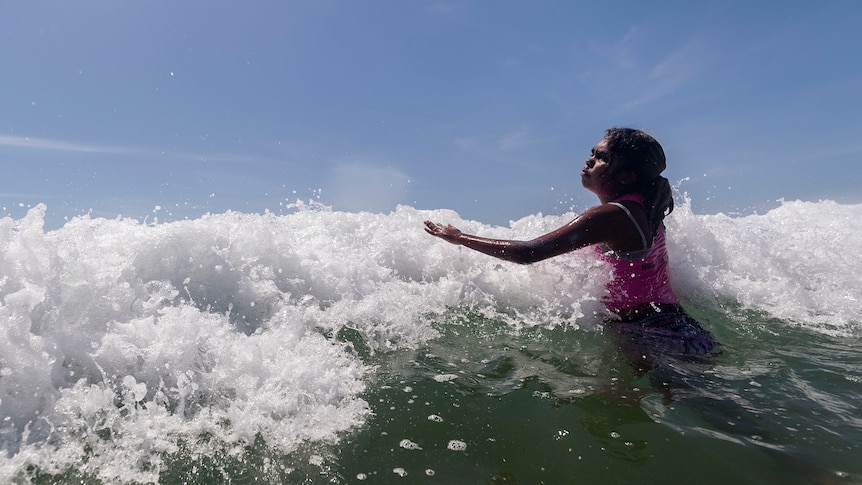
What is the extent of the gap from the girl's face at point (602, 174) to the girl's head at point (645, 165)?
0.03 metres

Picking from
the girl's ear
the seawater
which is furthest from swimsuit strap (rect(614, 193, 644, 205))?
the seawater

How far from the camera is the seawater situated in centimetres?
238

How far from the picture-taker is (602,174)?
161 inches

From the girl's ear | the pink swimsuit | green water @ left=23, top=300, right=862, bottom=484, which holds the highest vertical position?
the girl's ear

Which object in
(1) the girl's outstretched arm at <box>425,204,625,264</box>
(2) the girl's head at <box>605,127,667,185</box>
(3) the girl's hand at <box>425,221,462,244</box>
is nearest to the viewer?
(1) the girl's outstretched arm at <box>425,204,625,264</box>

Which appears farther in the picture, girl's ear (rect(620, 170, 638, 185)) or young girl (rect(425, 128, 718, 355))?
girl's ear (rect(620, 170, 638, 185))

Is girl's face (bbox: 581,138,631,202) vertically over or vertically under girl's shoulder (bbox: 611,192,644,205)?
over

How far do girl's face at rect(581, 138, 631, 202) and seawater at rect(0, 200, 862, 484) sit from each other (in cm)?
71

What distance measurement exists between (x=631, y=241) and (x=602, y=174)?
0.61 meters

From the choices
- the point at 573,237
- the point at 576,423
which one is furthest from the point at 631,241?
the point at 576,423

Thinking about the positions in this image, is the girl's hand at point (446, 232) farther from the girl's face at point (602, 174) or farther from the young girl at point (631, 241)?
the girl's face at point (602, 174)

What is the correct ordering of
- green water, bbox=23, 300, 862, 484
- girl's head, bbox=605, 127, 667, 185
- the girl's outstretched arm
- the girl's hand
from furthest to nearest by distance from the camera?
the girl's hand, girl's head, bbox=605, 127, 667, 185, the girl's outstretched arm, green water, bbox=23, 300, 862, 484

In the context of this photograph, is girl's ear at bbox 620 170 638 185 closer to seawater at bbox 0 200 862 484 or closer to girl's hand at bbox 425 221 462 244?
seawater at bbox 0 200 862 484

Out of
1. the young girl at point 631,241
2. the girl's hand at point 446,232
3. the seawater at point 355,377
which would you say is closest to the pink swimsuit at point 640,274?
the young girl at point 631,241
